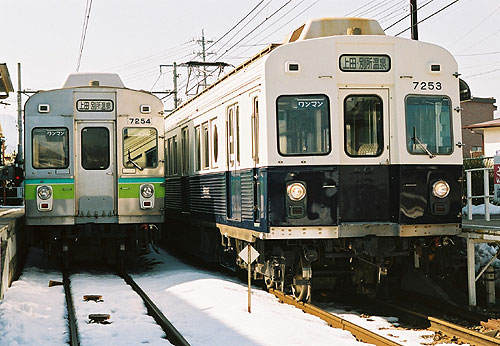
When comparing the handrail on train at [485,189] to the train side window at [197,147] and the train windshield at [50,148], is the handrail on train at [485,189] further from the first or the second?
the train windshield at [50,148]

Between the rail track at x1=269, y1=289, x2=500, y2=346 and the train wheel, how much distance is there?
0.39ft

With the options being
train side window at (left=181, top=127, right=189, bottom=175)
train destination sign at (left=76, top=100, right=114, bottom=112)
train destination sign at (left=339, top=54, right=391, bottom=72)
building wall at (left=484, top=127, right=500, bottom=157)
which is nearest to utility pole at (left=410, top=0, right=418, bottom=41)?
train side window at (left=181, top=127, right=189, bottom=175)

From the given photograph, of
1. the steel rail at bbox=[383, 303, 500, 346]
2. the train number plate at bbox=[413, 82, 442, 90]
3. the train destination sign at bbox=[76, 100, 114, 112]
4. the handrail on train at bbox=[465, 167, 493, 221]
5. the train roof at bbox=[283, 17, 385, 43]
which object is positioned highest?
the train roof at bbox=[283, 17, 385, 43]

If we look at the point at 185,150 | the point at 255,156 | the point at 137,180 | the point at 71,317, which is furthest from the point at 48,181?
the point at 255,156

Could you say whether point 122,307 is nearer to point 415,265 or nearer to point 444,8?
point 415,265

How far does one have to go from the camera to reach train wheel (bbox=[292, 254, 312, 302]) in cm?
1036

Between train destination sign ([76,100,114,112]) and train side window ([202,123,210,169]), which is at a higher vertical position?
train destination sign ([76,100,114,112])

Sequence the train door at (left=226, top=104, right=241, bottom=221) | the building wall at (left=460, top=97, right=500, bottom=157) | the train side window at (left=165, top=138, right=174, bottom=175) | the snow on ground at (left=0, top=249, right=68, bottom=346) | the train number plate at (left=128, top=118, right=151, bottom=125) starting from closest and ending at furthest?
the snow on ground at (left=0, top=249, right=68, bottom=346) → the train door at (left=226, top=104, right=241, bottom=221) → the train number plate at (left=128, top=118, right=151, bottom=125) → the train side window at (left=165, top=138, right=174, bottom=175) → the building wall at (left=460, top=97, right=500, bottom=157)

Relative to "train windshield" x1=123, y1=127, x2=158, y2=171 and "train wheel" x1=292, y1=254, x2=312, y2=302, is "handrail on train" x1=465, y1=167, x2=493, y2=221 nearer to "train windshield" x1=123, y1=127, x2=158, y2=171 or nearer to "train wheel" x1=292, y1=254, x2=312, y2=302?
"train wheel" x1=292, y1=254, x2=312, y2=302

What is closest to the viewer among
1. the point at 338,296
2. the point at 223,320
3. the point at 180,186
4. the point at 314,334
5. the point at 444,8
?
the point at 314,334

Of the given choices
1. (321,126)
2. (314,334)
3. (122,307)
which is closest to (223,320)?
(314,334)

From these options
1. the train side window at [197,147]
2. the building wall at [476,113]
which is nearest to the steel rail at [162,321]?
the train side window at [197,147]

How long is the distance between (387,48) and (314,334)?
418 centimetres

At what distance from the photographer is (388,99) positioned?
10289 millimetres
